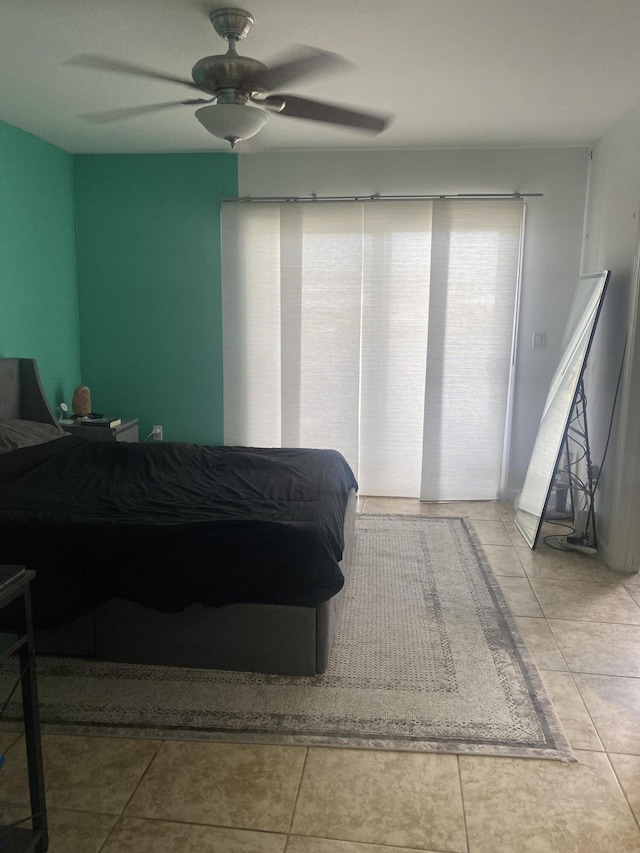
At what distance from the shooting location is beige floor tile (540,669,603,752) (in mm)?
2236

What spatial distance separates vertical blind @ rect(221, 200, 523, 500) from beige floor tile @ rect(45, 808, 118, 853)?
3.31 meters

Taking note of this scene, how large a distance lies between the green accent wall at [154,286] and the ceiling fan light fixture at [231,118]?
2.33 metres

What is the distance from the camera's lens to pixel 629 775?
6.82 ft

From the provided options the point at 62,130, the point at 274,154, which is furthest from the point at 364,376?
the point at 62,130

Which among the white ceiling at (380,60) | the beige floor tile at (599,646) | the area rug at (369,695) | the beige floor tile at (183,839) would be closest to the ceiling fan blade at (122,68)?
the white ceiling at (380,60)

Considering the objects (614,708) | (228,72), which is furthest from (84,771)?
(228,72)

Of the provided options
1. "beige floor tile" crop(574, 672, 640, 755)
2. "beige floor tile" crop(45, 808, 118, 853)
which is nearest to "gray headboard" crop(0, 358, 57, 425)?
"beige floor tile" crop(45, 808, 118, 853)

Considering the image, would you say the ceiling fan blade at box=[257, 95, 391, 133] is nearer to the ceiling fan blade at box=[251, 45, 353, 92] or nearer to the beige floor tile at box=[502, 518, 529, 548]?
the ceiling fan blade at box=[251, 45, 353, 92]

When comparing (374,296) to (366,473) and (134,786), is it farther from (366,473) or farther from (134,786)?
(134,786)

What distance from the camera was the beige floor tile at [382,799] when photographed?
1.83 metres

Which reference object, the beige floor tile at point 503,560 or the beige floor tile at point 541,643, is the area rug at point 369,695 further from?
the beige floor tile at point 503,560

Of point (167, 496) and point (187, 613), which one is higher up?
point (167, 496)

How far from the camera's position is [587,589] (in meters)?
3.46

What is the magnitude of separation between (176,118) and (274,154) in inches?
39.5
